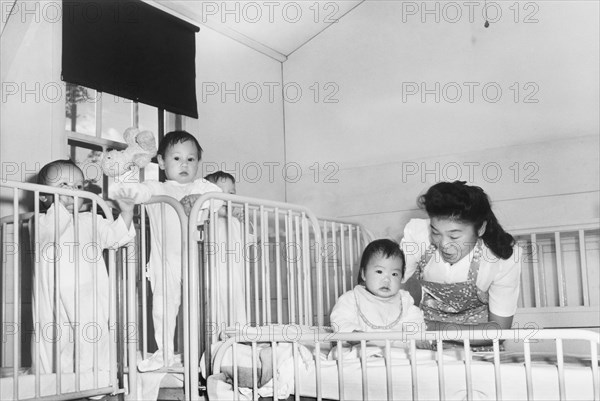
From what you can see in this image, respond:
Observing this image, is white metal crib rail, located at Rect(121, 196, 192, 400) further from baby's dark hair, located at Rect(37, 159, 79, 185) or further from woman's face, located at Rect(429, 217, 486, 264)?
woman's face, located at Rect(429, 217, 486, 264)

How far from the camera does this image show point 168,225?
9.63 feet

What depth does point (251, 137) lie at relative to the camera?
4645 millimetres

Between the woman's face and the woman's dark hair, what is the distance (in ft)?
0.05

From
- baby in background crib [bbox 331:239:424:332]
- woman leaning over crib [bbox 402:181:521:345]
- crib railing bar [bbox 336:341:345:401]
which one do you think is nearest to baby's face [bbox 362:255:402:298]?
baby in background crib [bbox 331:239:424:332]

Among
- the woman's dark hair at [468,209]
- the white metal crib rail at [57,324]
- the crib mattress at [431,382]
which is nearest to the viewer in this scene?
the crib mattress at [431,382]

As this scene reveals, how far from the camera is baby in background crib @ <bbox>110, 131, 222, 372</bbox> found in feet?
9.09

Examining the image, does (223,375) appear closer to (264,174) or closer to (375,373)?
(375,373)

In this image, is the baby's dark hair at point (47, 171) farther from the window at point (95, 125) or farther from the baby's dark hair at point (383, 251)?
the baby's dark hair at point (383, 251)

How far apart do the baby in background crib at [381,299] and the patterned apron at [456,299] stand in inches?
2.9

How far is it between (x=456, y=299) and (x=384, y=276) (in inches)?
10.2

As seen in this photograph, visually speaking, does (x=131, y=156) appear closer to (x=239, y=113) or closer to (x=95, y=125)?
(x=95, y=125)

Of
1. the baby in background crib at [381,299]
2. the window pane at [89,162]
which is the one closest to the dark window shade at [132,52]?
the window pane at [89,162]

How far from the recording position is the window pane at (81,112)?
384 cm

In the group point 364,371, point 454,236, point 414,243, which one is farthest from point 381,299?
point 364,371
